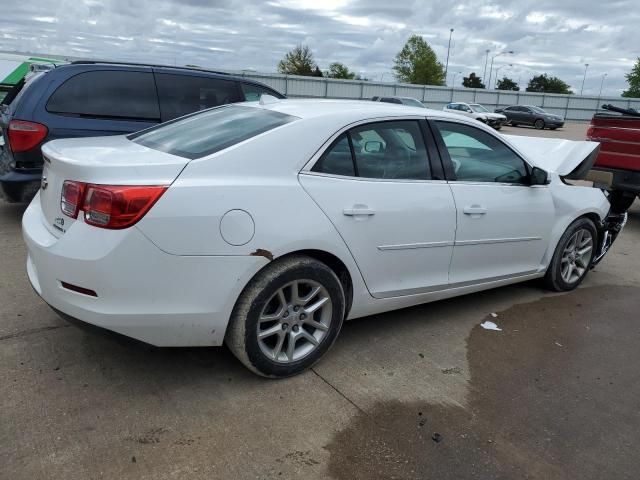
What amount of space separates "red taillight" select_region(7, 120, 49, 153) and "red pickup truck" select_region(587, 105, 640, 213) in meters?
6.78

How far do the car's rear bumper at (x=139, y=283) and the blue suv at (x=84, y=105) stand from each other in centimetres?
295

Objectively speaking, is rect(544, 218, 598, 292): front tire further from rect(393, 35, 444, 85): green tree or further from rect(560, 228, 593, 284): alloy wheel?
rect(393, 35, 444, 85): green tree

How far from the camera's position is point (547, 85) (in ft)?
336

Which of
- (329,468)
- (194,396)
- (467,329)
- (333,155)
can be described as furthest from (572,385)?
(194,396)

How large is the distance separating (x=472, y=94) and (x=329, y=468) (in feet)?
160

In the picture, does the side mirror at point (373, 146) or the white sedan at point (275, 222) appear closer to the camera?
the white sedan at point (275, 222)

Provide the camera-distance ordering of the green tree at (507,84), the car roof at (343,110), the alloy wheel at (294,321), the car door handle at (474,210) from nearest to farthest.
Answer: the alloy wheel at (294,321) < the car roof at (343,110) < the car door handle at (474,210) < the green tree at (507,84)

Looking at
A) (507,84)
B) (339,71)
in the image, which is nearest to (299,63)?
(339,71)

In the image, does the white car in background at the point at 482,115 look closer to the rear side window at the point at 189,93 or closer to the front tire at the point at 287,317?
the rear side window at the point at 189,93

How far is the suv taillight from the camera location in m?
2.48

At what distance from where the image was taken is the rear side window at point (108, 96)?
5.45 meters

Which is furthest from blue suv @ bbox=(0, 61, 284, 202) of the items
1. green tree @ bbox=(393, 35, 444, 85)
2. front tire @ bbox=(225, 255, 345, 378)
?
green tree @ bbox=(393, 35, 444, 85)

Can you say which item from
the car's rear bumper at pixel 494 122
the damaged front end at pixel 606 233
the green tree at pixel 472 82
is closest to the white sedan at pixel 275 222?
the damaged front end at pixel 606 233

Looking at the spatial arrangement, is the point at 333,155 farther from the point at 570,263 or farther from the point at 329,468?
the point at 570,263
